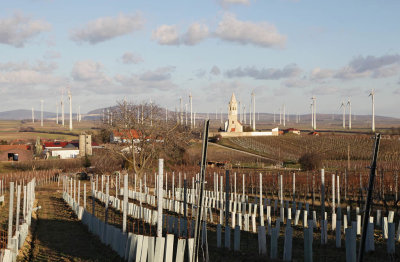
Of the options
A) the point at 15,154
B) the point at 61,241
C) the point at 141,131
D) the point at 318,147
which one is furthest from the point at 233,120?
the point at 61,241

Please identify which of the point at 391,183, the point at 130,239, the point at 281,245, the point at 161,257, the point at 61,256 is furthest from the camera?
the point at 391,183

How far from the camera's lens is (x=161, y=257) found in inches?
465

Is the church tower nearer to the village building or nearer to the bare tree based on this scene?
the village building

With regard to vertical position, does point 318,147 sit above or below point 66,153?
above

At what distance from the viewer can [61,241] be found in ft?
60.0

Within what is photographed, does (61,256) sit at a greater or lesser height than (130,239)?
lesser

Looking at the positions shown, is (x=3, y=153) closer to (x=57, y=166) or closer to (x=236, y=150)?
(x=57, y=166)

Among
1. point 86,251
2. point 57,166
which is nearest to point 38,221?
point 86,251

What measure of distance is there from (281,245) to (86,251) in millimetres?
6523

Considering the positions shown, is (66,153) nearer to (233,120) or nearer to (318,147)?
(318,147)

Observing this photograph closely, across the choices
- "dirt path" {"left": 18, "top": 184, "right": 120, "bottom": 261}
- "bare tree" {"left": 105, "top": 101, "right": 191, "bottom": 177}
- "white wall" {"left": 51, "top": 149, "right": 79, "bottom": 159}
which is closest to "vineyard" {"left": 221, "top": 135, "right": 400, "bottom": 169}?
"bare tree" {"left": 105, "top": 101, "right": 191, "bottom": 177}

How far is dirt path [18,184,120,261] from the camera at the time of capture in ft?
49.5

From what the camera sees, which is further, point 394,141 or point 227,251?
point 394,141

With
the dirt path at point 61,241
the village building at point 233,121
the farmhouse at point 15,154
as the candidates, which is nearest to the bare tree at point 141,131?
the dirt path at point 61,241
